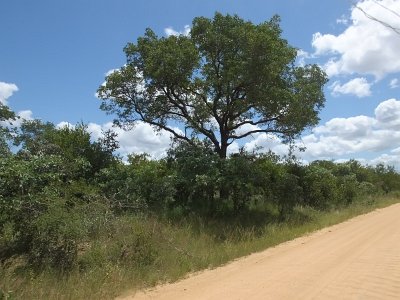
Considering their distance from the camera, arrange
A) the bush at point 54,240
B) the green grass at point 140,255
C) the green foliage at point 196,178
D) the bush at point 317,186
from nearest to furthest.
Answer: the green grass at point 140,255, the bush at point 54,240, the green foliage at point 196,178, the bush at point 317,186

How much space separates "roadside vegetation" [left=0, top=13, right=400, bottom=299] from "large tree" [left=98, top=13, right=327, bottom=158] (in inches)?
1.9

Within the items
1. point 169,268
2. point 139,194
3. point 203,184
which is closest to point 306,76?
point 203,184

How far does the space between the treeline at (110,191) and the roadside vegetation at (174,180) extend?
0.14ft

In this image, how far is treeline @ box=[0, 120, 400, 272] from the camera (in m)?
10.4

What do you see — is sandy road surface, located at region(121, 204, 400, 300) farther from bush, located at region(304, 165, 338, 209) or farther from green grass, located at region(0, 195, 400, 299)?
bush, located at region(304, 165, 338, 209)

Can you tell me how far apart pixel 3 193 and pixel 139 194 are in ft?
23.2

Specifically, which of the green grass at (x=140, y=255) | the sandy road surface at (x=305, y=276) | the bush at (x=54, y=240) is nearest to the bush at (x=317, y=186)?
the green grass at (x=140, y=255)

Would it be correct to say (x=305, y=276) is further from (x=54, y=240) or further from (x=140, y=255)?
(x=54, y=240)

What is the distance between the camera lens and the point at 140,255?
1119cm

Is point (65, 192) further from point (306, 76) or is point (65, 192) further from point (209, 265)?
point (306, 76)

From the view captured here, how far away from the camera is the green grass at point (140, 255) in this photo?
8.80 m

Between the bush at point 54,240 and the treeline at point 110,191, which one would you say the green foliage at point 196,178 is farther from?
the bush at point 54,240

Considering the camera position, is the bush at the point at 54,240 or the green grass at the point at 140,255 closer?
the green grass at the point at 140,255

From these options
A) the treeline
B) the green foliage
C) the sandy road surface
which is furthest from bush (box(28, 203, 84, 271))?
the green foliage
